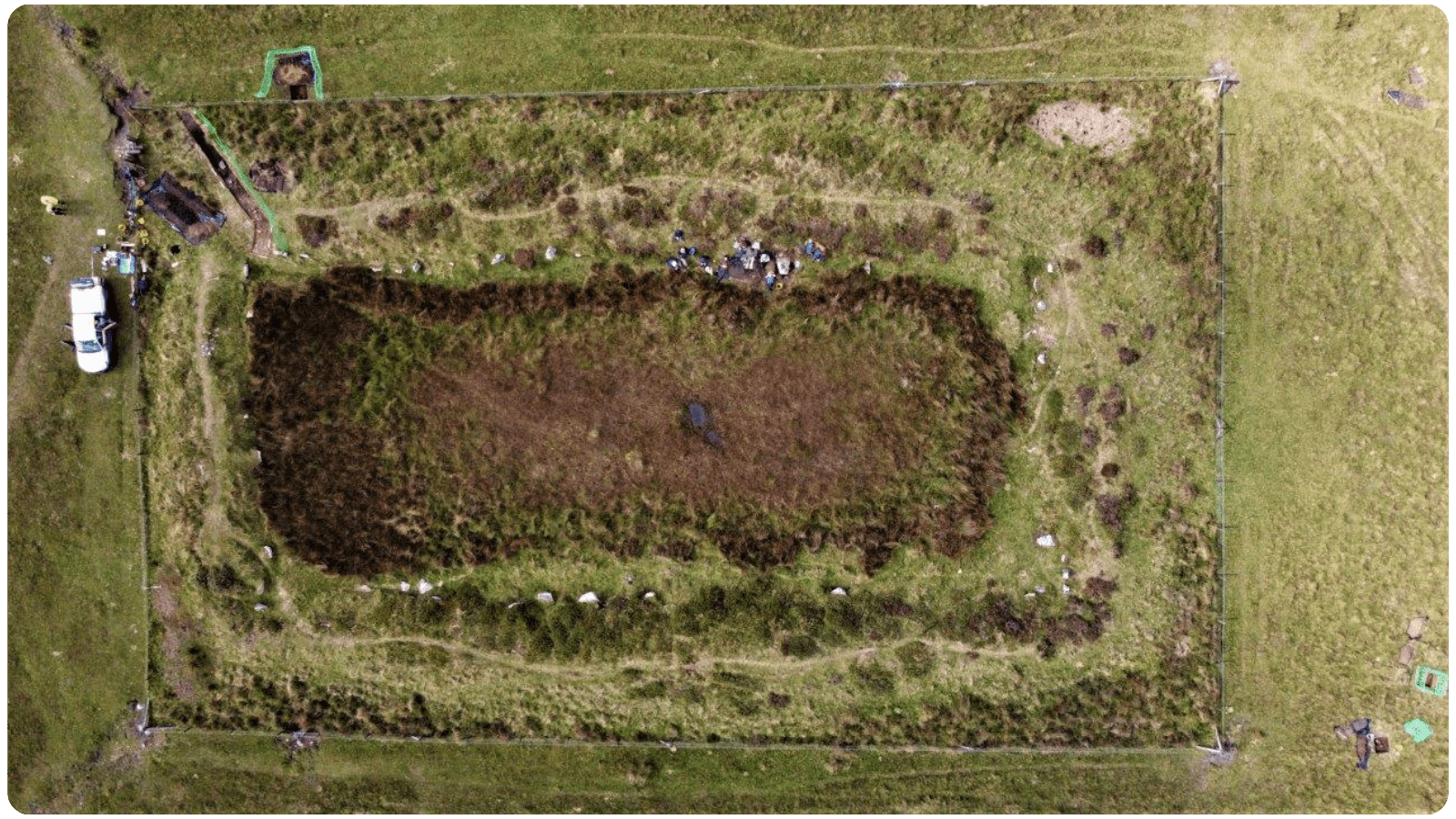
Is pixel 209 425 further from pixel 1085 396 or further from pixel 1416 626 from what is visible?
pixel 1416 626

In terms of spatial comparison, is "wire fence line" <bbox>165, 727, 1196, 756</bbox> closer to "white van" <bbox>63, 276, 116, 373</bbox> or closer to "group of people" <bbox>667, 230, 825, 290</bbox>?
"white van" <bbox>63, 276, 116, 373</bbox>

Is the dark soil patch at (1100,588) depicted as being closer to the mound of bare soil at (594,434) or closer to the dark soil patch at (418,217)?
the mound of bare soil at (594,434)

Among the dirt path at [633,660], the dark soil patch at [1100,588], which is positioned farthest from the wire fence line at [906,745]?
the dark soil patch at [1100,588]

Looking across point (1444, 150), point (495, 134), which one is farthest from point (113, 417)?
point (1444, 150)

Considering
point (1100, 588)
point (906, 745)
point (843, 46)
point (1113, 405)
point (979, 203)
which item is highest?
point (843, 46)

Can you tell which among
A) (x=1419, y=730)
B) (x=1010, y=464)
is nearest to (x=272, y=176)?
(x=1010, y=464)

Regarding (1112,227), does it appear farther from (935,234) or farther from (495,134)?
(495,134)

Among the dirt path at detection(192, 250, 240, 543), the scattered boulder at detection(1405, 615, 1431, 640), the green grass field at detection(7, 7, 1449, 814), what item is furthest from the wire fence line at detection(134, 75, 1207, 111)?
the scattered boulder at detection(1405, 615, 1431, 640)

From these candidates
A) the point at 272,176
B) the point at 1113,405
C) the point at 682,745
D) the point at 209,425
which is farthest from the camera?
the point at 682,745
